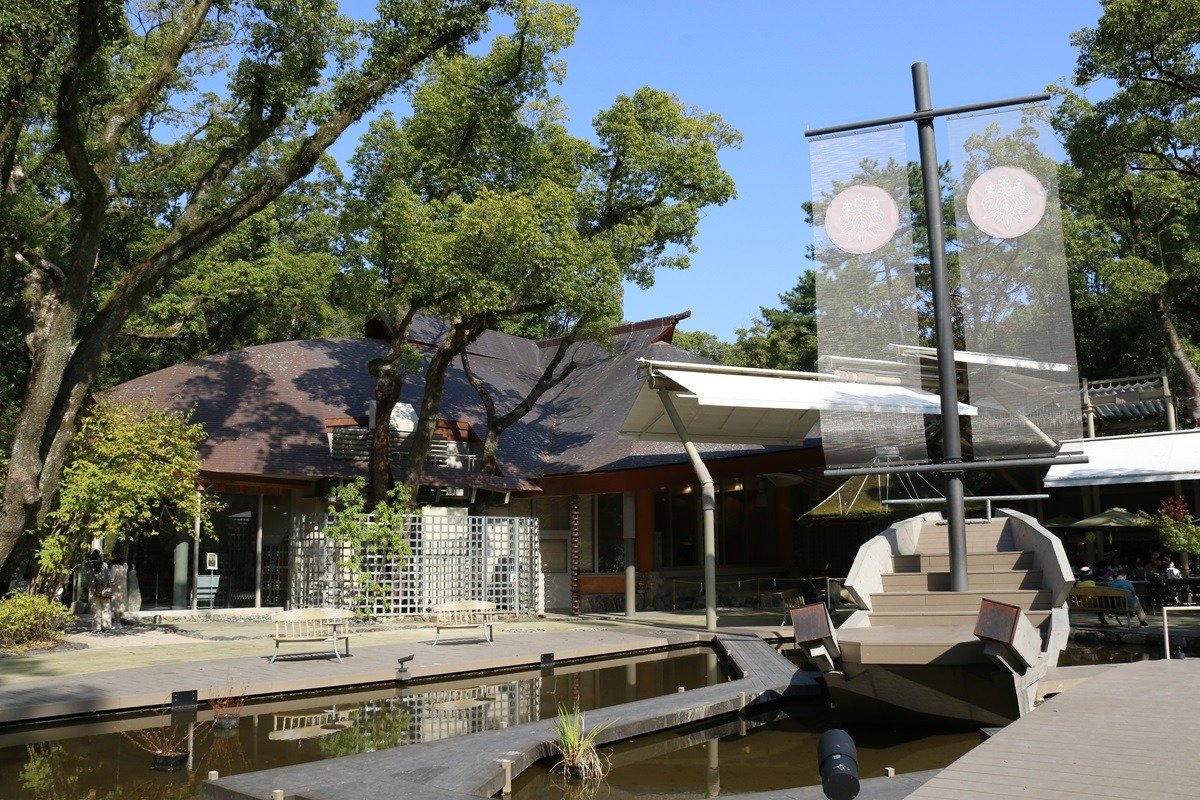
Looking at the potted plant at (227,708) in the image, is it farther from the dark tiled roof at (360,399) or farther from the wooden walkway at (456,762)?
the dark tiled roof at (360,399)

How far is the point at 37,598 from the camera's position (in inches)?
544

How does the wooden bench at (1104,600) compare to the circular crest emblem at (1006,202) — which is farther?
the wooden bench at (1104,600)

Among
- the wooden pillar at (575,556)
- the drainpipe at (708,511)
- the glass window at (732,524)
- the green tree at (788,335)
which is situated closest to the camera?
the drainpipe at (708,511)

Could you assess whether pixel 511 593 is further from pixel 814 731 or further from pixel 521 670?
pixel 814 731

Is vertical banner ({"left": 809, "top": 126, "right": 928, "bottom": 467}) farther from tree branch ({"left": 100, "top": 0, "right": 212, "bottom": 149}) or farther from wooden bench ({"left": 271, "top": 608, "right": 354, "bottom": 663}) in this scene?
tree branch ({"left": 100, "top": 0, "right": 212, "bottom": 149})

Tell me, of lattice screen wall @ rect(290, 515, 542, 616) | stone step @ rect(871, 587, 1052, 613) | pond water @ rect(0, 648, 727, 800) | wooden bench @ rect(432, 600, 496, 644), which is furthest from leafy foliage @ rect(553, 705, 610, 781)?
lattice screen wall @ rect(290, 515, 542, 616)

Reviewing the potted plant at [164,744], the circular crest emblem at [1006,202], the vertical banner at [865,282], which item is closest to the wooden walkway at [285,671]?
the potted plant at [164,744]

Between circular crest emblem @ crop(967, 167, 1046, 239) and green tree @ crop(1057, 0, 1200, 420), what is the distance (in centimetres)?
819

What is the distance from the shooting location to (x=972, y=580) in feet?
31.7

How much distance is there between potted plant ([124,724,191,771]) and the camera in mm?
7195

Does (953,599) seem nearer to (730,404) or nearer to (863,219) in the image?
(863,219)

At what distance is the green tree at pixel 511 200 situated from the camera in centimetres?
1741

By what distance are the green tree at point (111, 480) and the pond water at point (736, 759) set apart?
31.4ft

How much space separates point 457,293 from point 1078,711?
1296 cm
